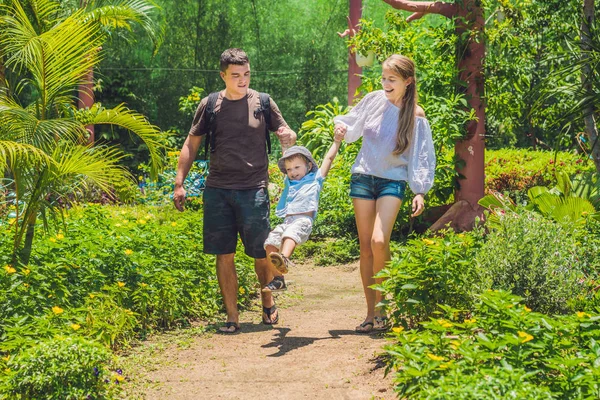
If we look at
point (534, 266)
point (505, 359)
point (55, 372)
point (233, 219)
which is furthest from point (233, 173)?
point (505, 359)

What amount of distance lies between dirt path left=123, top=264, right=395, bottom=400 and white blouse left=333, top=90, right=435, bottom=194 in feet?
3.39

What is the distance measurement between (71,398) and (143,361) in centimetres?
109

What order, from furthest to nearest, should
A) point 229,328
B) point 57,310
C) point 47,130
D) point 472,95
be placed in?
point 472,95 < point 229,328 < point 47,130 < point 57,310

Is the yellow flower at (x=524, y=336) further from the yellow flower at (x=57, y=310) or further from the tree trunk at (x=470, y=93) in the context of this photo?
the tree trunk at (x=470, y=93)

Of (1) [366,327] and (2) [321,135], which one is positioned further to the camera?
(2) [321,135]

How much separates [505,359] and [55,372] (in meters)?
1.99

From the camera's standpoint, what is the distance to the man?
18.5 feet

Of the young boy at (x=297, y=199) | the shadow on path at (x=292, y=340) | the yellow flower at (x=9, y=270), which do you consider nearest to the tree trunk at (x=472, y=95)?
the young boy at (x=297, y=199)

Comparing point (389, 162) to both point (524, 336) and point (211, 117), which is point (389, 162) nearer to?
point (211, 117)

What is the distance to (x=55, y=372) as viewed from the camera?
386 centimetres

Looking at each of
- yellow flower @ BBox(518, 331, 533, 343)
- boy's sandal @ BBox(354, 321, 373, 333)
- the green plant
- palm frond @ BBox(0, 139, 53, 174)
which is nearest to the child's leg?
boy's sandal @ BBox(354, 321, 373, 333)

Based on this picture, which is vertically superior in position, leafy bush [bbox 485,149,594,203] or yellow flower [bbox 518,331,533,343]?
leafy bush [bbox 485,149,594,203]

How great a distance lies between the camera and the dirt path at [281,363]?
4477mm

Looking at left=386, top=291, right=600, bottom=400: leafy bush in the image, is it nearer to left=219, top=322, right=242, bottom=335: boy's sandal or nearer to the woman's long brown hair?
the woman's long brown hair
